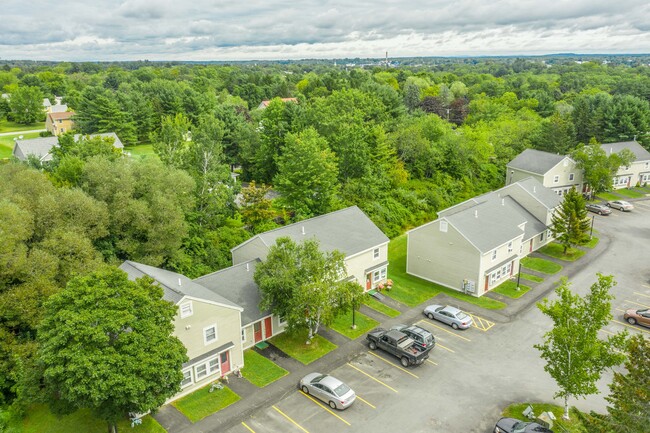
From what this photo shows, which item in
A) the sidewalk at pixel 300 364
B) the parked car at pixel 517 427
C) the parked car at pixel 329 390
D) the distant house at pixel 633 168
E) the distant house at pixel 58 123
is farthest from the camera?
the distant house at pixel 58 123

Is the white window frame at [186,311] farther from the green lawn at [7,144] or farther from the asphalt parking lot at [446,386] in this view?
the green lawn at [7,144]

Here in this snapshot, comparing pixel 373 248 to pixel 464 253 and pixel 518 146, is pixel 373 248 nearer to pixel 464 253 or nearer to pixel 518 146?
pixel 464 253

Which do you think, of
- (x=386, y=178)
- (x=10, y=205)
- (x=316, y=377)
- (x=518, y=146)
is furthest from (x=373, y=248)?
(x=518, y=146)

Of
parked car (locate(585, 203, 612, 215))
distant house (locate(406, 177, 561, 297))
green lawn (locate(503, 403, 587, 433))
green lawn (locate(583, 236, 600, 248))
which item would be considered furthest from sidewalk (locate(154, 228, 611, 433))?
parked car (locate(585, 203, 612, 215))

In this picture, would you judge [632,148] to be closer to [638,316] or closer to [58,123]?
[638,316]

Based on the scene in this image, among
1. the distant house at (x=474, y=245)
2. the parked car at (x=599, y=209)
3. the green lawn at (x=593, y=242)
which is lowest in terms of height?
the green lawn at (x=593, y=242)

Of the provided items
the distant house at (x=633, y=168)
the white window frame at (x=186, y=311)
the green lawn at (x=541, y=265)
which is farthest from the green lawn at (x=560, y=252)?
the white window frame at (x=186, y=311)

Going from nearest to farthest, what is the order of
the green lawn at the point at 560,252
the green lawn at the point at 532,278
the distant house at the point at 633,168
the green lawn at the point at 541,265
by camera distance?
the green lawn at the point at 532,278 < the green lawn at the point at 541,265 < the green lawn at the point at 560,252 < the distant house at the point at 633,168
